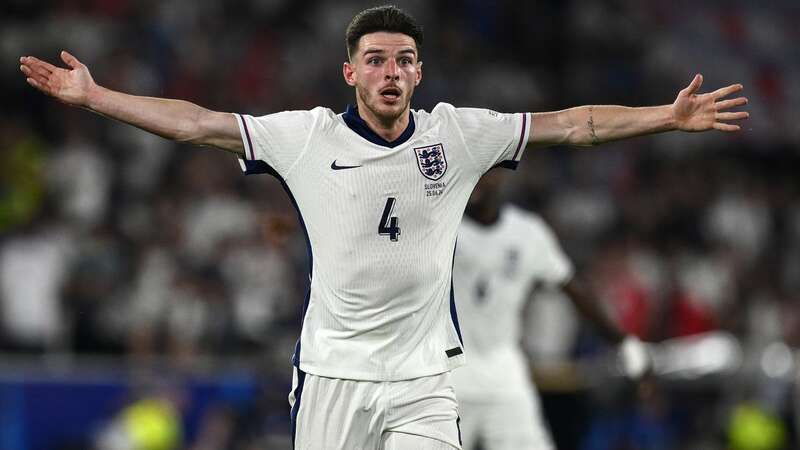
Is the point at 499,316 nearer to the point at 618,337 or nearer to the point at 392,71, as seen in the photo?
the point at 618,337

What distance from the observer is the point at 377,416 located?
539cm

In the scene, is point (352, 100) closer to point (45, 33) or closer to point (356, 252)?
point (45, 33)

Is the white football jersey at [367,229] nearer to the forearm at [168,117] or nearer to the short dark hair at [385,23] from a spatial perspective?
the forearm at [168,117]

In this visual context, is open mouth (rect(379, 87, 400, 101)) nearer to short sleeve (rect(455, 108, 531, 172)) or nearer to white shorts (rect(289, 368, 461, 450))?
short sleeve (rect(455, 108, 531, 172))

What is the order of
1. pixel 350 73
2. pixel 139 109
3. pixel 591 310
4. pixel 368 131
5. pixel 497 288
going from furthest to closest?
pixel 591 310, pixel 497 288, pixel 350 73, pixel 368 131, pixel 139 109

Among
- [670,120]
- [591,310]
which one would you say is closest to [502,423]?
[591,310]

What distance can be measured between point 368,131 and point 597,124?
3.09 feet

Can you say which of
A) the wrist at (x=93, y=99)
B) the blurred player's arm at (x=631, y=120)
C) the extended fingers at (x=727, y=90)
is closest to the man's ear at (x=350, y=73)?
Answer: the blurred player's arm at (x=631, y=120)

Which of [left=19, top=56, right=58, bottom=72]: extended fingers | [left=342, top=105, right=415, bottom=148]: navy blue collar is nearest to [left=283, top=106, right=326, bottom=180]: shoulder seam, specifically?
[left=342, top=105, right=415, bottom=148]: navy blue collar

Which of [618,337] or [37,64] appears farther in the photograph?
[618,337]

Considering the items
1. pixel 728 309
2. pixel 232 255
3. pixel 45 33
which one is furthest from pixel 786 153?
pixel 45 33

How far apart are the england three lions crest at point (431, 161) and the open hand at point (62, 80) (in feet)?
4.29

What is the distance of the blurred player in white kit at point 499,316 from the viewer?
26.6 ft

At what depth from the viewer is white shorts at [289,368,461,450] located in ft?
17.7
